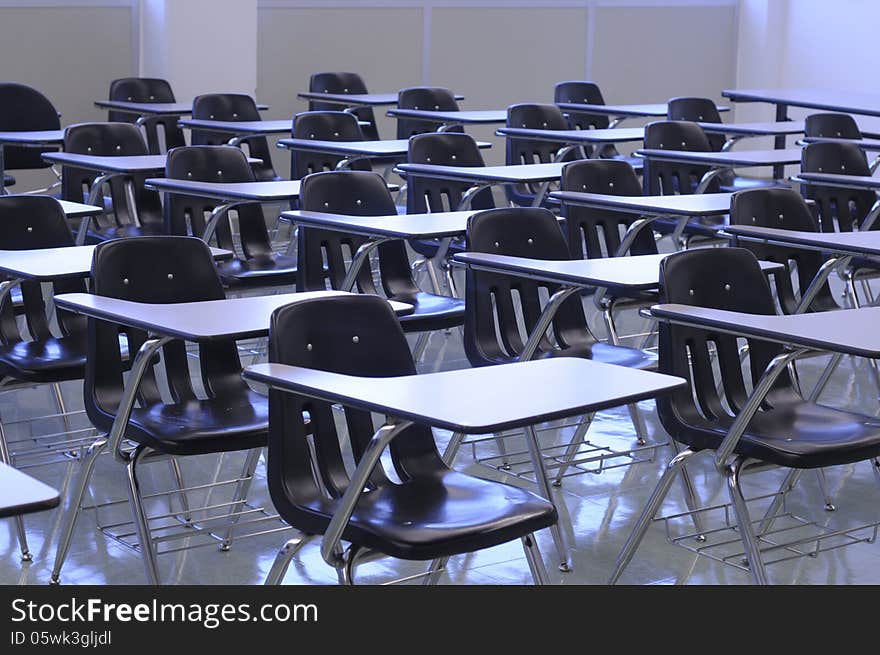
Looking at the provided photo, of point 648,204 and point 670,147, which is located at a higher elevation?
point 670,147

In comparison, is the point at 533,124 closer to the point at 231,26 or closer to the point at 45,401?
the point at 231,26

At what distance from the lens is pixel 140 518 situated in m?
3.34

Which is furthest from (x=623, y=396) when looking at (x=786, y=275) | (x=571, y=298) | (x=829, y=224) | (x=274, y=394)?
(x=829, y=224)

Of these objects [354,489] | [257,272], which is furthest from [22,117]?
[354,489]

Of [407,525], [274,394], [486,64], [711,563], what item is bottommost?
[711,563]

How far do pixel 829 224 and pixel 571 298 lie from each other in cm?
226

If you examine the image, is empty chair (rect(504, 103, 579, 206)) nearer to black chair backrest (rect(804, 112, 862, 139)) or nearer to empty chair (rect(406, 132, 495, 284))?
empty chair (rect(406, 132, 495, 284))

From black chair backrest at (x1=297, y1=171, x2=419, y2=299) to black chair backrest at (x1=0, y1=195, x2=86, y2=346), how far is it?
2.78 ft

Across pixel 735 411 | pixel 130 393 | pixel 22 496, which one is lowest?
pixel 735 411

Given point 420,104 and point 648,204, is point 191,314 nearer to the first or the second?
point 648,204

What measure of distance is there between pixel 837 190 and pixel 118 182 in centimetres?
327

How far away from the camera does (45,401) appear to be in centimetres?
528

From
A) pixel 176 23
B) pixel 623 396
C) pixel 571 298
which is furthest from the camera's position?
pixel 176 23
